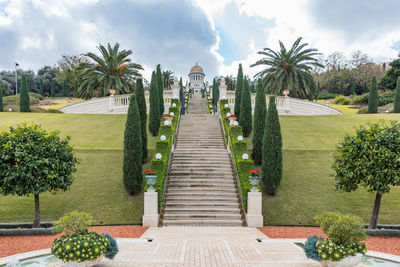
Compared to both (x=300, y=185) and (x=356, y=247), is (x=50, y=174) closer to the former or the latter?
(x=356, y=247)

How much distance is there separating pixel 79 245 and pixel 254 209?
7832 millimetres

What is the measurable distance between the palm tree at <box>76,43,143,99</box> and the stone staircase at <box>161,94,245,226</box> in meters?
17.3

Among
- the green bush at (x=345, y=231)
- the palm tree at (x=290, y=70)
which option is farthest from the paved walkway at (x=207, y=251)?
the palm tree at (x=290, y=70)

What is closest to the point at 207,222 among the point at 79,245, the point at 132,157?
the point at 132,157

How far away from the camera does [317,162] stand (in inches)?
643

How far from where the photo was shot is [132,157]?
13359 mm

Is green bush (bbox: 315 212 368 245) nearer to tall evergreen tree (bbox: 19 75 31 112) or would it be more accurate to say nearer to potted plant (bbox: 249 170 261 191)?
potted plant (bbox: 249 170 261 191)

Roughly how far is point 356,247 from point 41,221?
11.7 m

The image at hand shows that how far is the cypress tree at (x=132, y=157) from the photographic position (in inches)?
519

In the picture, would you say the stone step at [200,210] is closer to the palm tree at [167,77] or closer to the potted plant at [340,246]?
the potted plant at [340,246]

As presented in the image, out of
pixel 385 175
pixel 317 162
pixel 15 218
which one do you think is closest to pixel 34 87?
pixel 15 218

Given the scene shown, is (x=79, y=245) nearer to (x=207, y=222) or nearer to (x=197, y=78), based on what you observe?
(x=207, y=222)

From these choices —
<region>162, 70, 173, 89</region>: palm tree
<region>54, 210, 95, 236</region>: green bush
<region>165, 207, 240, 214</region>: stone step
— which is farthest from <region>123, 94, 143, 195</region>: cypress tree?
<region>162, 70, 173, 89</region>: palm tree

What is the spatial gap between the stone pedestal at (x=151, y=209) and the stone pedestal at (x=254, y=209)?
13.6ft
